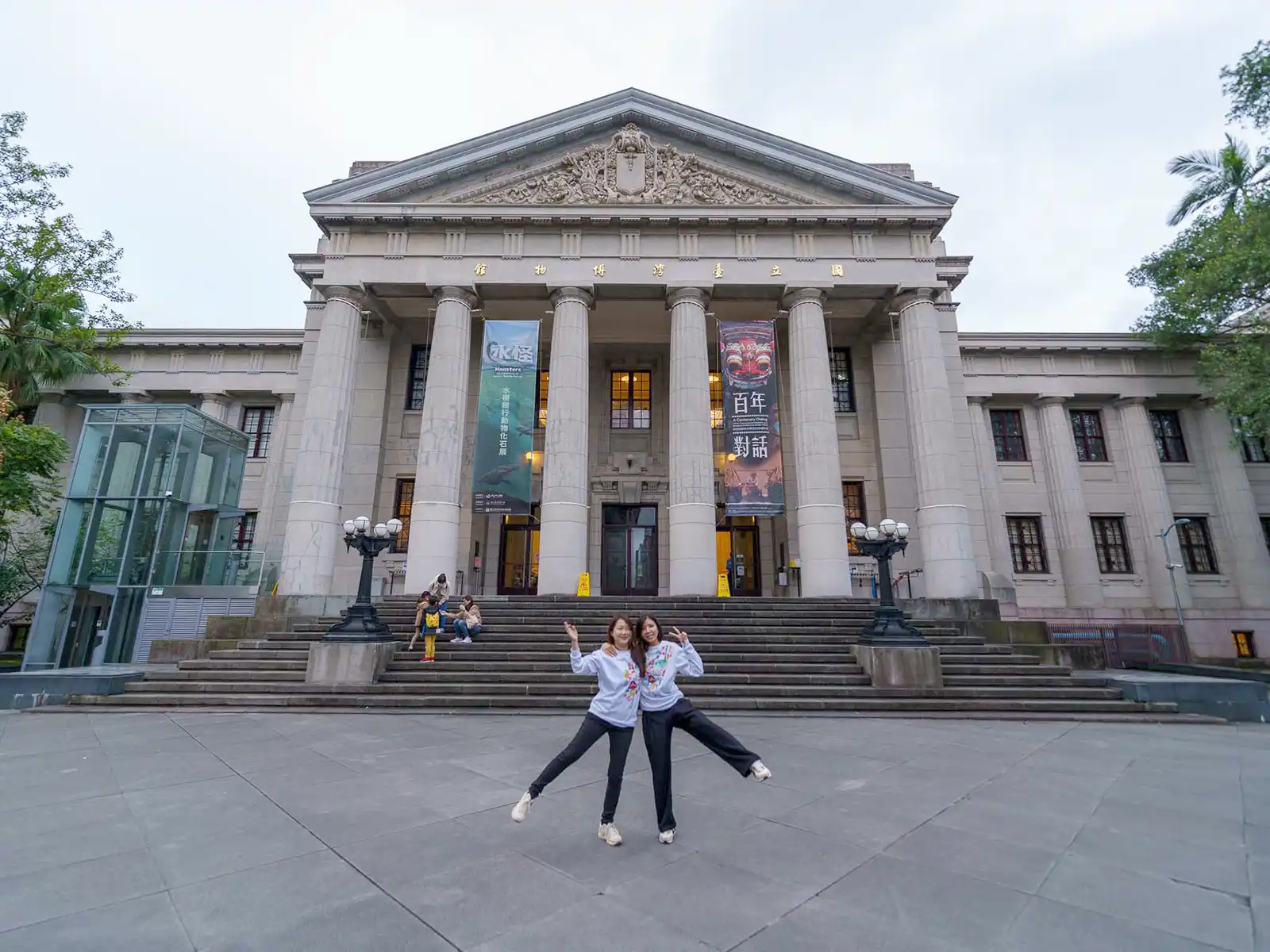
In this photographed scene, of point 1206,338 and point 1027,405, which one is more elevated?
point 1206,338

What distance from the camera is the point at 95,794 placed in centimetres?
518

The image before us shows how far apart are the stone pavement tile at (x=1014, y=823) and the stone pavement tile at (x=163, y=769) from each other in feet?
23.3

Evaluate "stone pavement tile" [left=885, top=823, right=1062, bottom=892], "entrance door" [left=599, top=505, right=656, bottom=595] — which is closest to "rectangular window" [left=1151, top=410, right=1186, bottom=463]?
"entrance door" [left=599, top=505, right=656, bottom=595]

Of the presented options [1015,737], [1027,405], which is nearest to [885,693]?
[1015,737]

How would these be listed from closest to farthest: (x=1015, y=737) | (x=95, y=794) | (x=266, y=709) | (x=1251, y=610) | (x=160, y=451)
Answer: (x=95, y=794), (x=1015, y=737), (x=266, y=709), (x=160, y=451), (x=1251, y=610)

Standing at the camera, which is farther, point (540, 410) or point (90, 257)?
point (540, 410)

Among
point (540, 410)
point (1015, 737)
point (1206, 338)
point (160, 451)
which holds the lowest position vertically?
point (1015, 737)

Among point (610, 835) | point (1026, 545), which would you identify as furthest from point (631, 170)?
point (1026, 545)

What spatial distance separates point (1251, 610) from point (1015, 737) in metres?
24.1

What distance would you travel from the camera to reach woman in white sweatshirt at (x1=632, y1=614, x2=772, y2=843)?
164 inches

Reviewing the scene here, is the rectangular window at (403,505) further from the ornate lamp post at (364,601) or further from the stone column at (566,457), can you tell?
the ornate lamp post at (364,601)

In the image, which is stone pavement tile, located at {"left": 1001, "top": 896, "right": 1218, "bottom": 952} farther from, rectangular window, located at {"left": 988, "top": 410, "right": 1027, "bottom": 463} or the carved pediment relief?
rectangular window, located at {"left": 988, "top": 410, "right": 1027, "bottom": 463}

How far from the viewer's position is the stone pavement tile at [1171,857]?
3.69 meters

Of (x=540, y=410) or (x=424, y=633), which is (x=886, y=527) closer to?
(x=424, y=633)
